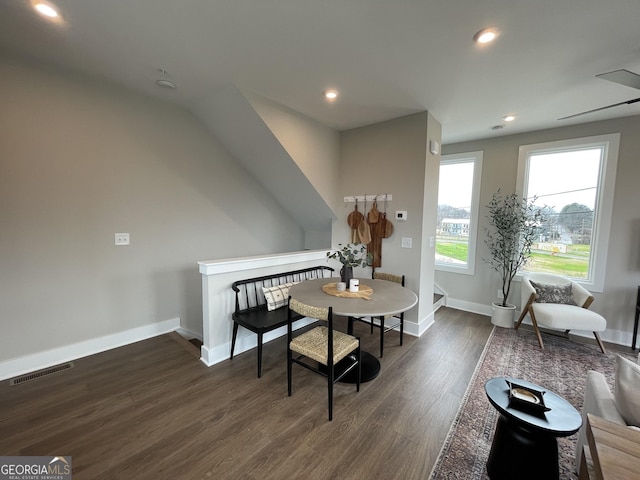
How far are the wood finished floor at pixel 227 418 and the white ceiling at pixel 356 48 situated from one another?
Answer: 9.03ft

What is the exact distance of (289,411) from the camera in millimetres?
1983

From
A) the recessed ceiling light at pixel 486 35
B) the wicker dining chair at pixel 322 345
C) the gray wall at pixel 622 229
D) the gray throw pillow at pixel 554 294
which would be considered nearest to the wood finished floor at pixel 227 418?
the wicker dining chair at pixel 322 345

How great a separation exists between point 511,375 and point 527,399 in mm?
1349

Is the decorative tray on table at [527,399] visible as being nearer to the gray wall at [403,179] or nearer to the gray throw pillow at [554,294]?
the gray wall at [403,179]

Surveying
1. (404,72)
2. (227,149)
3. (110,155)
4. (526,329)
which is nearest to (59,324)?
(110,155)

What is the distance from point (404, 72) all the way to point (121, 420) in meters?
3.52

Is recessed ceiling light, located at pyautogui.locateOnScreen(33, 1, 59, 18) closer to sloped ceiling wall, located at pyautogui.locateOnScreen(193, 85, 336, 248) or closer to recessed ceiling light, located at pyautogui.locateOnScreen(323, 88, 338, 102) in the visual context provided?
sloped ceiling wall, located at pyautogui.locateOnScreen(193, 85, 336, 248)

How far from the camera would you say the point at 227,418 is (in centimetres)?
191

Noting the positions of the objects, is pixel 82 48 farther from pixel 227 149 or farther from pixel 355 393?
pixel 355 393

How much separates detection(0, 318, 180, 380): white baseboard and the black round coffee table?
11.3 feet

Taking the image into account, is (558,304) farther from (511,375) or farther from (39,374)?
(39,374)

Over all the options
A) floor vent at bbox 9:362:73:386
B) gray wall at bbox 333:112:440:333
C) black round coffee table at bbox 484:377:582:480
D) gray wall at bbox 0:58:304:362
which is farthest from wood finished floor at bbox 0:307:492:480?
gray wall at bbox 333:112:440:333

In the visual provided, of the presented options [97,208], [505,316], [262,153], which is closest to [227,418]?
[97,208]

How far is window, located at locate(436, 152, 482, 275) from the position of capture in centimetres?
411
